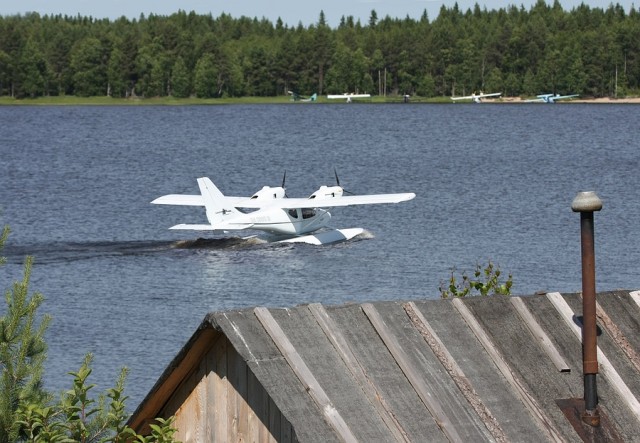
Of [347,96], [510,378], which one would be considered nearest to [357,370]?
[510,378]

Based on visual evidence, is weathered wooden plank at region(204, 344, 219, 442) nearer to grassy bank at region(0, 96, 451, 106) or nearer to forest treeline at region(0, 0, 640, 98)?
forest treeline at region(0, 0, 640, 98)

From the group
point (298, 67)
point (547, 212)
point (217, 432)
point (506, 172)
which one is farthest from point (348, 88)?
point (217, 432)

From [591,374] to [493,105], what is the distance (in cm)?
16660

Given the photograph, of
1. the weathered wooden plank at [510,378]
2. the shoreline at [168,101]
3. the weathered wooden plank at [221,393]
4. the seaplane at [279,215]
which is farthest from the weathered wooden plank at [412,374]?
the shoreline at [168,101]

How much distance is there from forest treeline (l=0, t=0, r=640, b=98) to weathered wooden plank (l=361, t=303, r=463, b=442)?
168m

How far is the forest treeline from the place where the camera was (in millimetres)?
175500

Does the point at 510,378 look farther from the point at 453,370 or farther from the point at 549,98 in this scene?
the point at 549,98

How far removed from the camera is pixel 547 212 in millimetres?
48469

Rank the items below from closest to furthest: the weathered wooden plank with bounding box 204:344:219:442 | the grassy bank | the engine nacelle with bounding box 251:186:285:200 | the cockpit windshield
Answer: the weathered wooden plank with bounding box 204:344:219:442 → the cockpit windshield → the engine nacelle with bounding box 251:186:285:200 → the grassy bank

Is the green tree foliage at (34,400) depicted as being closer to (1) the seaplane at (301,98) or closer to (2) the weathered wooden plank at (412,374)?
(2) the weathered wooden plank at (412,374)

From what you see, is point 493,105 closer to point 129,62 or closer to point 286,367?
point 129,62

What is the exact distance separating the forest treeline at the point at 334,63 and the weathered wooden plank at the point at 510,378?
168073mm

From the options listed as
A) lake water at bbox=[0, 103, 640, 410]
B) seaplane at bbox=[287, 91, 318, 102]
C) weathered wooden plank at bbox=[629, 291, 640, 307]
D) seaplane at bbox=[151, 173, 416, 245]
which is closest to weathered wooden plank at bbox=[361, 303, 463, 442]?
weathered wooden plank at bbox=[629, 291, 640, 307]

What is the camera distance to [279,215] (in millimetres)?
38625
